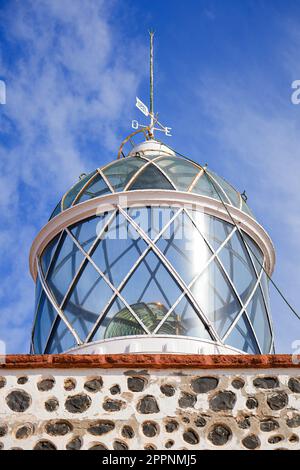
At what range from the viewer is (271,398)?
20.1 ft

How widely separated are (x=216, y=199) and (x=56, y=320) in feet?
7.40

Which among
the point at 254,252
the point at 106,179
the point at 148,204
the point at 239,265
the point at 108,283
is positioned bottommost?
the point at 108,283

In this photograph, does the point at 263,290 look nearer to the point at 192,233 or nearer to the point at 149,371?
the point at 192,233

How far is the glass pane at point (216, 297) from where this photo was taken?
9.80 metres

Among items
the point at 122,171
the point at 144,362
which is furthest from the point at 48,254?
the point at 144,362

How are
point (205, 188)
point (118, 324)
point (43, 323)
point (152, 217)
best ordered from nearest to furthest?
point (118, 324) < point (152, 217) < point (43, 323) < point (205, 188)

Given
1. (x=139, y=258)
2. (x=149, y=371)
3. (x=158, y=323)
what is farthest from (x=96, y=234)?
(x=149, y=371)

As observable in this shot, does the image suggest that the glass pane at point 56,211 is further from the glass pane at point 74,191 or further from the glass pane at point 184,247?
the glass pane at point 184,247

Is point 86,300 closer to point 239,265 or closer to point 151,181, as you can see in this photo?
point 151,181

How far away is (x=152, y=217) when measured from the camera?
33.6 feet

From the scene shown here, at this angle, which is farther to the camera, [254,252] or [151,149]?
[151,149]

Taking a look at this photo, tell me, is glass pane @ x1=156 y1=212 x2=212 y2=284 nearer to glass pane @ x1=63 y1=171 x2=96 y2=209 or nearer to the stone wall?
glass pane @ x1=63 y1=171 x2=96 y2=209

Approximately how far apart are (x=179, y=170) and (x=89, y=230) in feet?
4.58

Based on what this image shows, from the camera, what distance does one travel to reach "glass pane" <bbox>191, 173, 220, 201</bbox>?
10719mm
